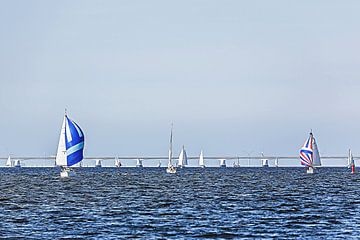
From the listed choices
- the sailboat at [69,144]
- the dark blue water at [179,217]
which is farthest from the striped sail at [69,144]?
the dark blue water at [179,217]

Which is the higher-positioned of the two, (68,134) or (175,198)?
(68,134)

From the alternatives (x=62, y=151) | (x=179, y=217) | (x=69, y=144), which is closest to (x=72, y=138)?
(x=69, y=144)

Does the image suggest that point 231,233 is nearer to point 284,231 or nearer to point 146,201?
point 284,231

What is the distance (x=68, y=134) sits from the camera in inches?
5699

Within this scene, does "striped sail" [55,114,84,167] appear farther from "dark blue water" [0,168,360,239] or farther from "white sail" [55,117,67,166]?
"dark blue water" [0,168,360,239]

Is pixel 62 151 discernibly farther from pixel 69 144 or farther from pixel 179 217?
pixel 179 217

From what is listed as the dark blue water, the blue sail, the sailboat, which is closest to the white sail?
the sailboat

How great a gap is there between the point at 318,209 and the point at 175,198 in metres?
19.5

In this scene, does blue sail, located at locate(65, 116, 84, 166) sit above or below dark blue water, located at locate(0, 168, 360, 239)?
above

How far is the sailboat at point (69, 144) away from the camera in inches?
5694

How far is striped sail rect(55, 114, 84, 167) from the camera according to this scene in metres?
145

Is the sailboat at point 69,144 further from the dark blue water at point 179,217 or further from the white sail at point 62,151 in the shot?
the dark blue water at point 179,217

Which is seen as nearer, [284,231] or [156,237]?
[156,237]

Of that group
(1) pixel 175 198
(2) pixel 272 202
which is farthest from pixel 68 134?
(2) pixel 272 202
